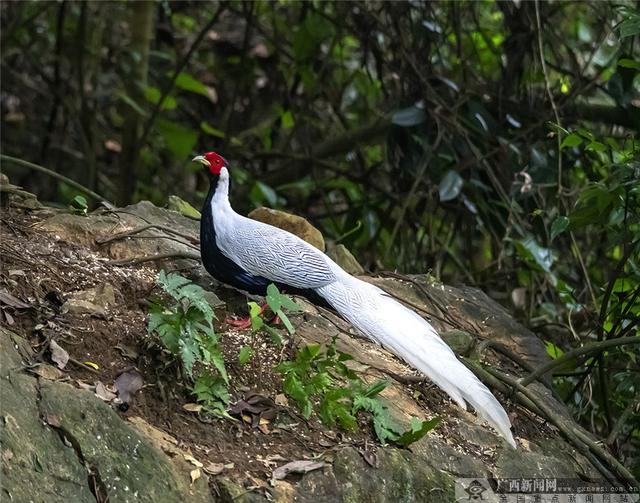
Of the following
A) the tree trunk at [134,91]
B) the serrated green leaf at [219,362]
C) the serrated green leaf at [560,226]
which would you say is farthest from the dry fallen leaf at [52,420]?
the tree trunk at [134,91]

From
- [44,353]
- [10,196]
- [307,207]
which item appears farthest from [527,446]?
[307,207]

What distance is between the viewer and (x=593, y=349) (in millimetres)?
4375

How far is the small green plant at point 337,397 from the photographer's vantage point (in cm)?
353

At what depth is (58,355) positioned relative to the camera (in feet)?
10.6

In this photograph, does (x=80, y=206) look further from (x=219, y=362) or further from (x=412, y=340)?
(x=412, y=340)

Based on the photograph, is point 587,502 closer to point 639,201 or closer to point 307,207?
point 639,201

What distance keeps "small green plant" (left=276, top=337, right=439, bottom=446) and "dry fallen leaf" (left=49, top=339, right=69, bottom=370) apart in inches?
30.1

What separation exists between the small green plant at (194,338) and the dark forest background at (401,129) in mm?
1641

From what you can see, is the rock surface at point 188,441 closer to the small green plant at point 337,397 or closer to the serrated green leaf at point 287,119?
the small green plant at point 337,397

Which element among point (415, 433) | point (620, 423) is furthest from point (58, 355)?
point (620, 423)

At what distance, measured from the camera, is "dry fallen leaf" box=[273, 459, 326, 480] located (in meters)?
3.21

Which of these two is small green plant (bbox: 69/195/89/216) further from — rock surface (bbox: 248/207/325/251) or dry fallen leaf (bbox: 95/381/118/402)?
dry fallen leaf (bbox: 95/381/118/402)

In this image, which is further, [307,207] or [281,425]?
[307,207]

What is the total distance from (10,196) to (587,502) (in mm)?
2710
